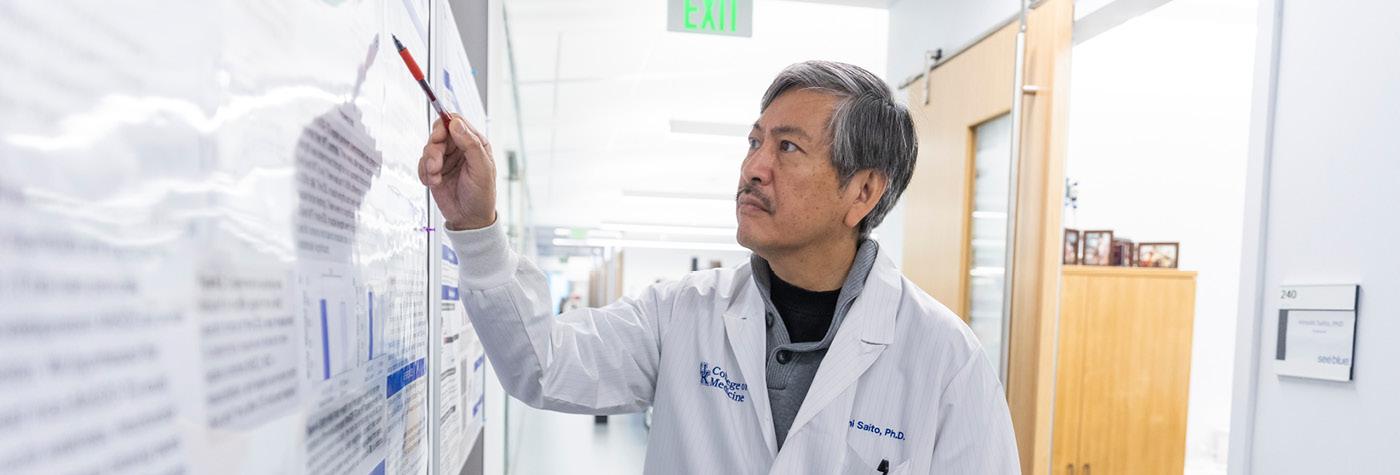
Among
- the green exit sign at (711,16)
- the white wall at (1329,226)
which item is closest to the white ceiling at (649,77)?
the green exit sign at (711,16)

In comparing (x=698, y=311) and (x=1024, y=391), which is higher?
(x=698, y=311)

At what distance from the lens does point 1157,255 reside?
388 cm

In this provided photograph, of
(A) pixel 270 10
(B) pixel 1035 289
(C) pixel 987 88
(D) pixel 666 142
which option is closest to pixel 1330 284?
(B) pixel 1035 289

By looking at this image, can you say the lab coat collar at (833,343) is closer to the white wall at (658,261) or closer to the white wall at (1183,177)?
the white wall at (1183,177)

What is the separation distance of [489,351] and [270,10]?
64 cm

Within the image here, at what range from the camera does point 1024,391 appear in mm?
2525

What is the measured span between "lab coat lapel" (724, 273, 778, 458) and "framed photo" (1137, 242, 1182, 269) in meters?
3.25

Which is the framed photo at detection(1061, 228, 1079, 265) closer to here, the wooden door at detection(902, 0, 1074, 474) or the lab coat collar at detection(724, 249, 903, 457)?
the wooden door at detection(902, 0, 1074, 474)

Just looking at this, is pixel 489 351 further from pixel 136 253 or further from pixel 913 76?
pixel 913 76

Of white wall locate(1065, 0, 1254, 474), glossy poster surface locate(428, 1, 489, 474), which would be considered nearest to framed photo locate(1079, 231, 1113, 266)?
white wall locate(1065, 0, 1254, 474)

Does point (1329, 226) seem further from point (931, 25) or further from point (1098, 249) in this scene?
point (1098, 249)

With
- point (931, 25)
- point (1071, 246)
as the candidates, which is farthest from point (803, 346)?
point (1071, 246)

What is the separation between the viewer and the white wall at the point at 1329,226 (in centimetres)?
155

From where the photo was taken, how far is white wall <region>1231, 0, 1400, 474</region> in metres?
1.55
